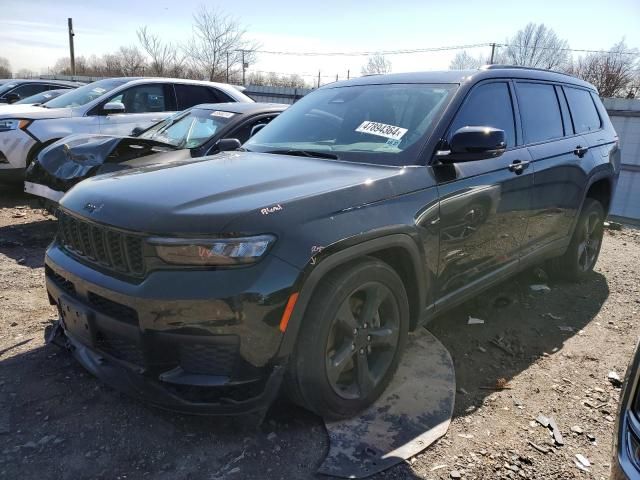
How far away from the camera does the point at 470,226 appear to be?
3123 mm

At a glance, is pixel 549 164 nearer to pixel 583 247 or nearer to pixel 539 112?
pixel 539 112

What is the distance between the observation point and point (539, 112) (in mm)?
4047

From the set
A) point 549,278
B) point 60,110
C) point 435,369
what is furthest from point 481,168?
point 60,110

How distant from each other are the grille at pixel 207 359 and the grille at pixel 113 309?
27 centimetres

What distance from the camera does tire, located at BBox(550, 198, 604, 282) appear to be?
15.8 ft

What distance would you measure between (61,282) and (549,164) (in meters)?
3.50

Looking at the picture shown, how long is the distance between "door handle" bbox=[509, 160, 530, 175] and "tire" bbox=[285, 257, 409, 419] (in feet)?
4.56

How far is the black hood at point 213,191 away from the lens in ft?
7.20

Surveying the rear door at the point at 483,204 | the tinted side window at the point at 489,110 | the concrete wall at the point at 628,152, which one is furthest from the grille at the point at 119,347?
the concrete wall at the point at 628,152

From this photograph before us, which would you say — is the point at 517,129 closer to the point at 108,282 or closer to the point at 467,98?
the point at 467,98

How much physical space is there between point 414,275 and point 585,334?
207cm

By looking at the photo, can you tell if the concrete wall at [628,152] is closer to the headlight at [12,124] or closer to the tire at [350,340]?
the tire at [350,340]

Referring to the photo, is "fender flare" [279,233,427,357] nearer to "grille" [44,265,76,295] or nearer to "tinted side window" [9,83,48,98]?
"grille" [44,265,76,295]

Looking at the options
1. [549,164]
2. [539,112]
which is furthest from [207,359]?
[539,112]
